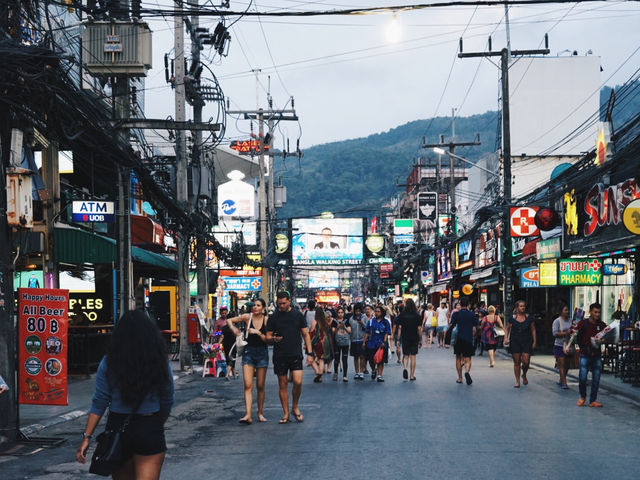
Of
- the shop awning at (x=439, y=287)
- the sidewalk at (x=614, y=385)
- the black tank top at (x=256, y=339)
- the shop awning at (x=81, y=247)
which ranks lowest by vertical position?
the sidewalk at (x=614, y=385)

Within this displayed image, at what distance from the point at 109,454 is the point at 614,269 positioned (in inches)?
824

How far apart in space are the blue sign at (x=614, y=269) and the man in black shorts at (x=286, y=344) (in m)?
14.2

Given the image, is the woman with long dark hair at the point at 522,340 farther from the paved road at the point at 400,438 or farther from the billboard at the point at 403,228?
the billboard at the point at 403,228

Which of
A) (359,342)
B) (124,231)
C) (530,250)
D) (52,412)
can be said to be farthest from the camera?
(530,250)

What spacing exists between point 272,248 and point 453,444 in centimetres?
4660

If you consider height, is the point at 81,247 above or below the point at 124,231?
below

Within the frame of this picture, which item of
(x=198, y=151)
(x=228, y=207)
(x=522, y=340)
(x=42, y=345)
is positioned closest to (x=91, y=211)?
(x=42, y=345)

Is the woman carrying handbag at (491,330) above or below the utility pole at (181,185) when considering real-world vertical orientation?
below

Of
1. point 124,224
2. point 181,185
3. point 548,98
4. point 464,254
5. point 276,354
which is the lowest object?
point 276,354

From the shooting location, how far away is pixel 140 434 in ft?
18.5

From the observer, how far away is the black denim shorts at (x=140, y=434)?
221 inches

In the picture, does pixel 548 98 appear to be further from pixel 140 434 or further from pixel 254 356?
pixel 140 434

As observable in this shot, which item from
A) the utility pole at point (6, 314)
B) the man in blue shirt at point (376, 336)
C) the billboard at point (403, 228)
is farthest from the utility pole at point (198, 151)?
the billboard at point (403, 228)

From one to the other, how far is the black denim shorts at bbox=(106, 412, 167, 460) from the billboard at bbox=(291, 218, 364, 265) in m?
55.3
